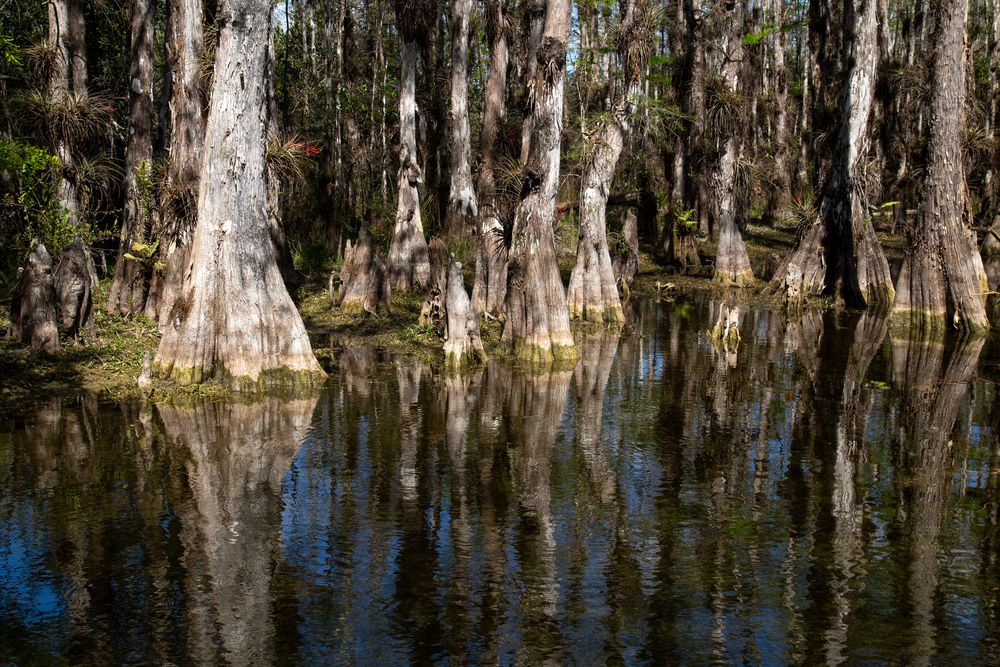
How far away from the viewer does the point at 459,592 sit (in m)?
7.35

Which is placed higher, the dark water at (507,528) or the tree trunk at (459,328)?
the tree trunk at (459,328)

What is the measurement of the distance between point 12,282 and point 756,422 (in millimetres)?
15410

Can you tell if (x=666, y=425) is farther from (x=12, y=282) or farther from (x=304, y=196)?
(x=304, y=196)

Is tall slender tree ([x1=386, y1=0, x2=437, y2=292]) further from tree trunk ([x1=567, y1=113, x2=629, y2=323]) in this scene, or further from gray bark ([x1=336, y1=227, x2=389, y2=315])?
tree trunk ([x1=567, y1=113, x2=629, y2=323])

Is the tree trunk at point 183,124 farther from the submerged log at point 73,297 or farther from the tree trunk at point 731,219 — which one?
the tree trunk at point 731,219

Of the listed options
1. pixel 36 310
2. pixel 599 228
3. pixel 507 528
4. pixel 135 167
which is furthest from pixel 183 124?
pixel 507 528

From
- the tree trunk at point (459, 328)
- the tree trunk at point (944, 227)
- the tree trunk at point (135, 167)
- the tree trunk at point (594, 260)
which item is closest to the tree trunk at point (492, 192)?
the tree trunk at point (594, 260)

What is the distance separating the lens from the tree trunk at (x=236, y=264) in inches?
518

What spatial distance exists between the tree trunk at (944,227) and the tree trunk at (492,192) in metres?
7.72

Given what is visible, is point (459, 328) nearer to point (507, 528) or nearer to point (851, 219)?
point (507, 528)

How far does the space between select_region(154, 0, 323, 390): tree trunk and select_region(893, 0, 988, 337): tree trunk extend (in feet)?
39.4

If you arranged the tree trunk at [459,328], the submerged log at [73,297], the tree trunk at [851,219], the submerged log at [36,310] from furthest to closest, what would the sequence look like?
the tree trunk at [851,219] → the tree trunk at [459,328] → the submerged log at [73,297] → the submerged log at [36,310]

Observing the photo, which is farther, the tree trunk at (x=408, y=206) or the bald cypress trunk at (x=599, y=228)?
the tree trunk at (x=408, y=206)

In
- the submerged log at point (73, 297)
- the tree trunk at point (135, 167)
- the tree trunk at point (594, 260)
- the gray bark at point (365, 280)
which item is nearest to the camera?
the submerged log at point (73, 297)
